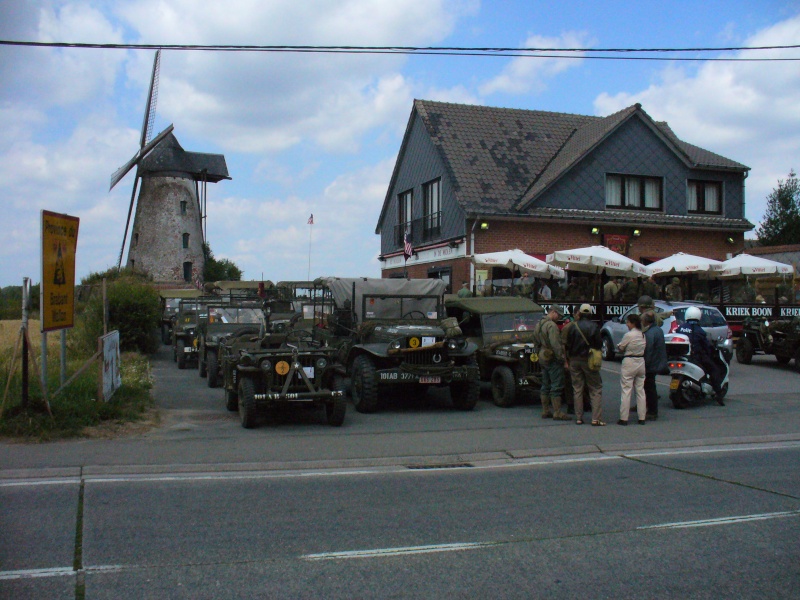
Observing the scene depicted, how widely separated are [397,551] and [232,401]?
7.94 meters

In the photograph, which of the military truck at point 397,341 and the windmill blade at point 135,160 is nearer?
the military truck at point 397,341

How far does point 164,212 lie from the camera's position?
178ft

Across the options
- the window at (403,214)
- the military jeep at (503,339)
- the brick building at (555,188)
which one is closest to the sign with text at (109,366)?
the military jeep at (503,339)

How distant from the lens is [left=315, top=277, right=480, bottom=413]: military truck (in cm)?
1302

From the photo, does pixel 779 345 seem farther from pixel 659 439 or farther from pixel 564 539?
pixel 564 539

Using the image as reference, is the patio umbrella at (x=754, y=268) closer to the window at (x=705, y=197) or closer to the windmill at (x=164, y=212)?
the window at (x=705, y=197)

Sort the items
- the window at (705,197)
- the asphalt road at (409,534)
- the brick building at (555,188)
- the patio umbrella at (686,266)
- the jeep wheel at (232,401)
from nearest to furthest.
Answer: the asphalt road at (409,534)
the jeep wheel at (232,401)
the patio umbrella at (686,266)
the brick building at (555,188)
the window at (705,197)

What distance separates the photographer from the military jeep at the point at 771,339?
18641mm

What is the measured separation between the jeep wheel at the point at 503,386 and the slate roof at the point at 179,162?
46.0 m

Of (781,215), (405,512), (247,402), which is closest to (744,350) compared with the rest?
(247,402)

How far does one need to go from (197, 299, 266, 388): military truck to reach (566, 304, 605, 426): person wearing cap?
7007 millimetres

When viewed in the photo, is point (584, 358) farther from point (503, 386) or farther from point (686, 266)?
point (686, 266)

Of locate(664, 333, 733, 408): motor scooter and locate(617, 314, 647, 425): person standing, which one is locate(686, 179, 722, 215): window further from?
locate(617, 314, 647, 425): person standing

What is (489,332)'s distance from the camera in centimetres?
1492
